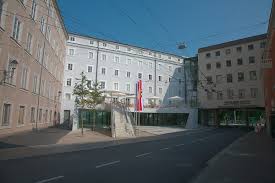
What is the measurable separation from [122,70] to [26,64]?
29647mm

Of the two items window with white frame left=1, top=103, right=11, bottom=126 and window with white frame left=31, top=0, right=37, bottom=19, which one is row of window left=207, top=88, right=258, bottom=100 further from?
window with white frame left=1, top=103, right=11, bottom=126

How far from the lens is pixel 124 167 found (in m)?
9.16

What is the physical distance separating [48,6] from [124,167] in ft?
91.8

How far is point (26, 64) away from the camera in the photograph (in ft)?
76.3

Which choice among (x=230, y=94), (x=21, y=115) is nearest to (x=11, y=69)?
(x=21, y=115)

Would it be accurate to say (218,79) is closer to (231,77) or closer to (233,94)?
(231,77)

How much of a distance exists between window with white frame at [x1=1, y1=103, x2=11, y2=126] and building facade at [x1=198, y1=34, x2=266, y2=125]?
33.4 metres

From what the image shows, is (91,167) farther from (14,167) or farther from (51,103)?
(51,103)

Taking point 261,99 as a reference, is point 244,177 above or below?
below

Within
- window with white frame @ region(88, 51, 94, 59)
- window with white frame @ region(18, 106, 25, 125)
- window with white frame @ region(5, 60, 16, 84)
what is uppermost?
window with white frame @ region(88, 51, 94, 59)

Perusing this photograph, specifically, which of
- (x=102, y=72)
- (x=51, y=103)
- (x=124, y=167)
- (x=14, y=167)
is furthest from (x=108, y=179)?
(x=102, y=72)

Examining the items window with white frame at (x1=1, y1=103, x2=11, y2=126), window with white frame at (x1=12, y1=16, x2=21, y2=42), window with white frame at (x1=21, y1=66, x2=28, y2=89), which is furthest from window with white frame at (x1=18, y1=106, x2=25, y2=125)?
window with white frame at (x1=12, y1=16, x2=21, y2=42)

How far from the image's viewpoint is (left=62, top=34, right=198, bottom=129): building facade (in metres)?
47.1

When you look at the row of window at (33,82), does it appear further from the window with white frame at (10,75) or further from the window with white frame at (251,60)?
the window with white frame at (251,60)
